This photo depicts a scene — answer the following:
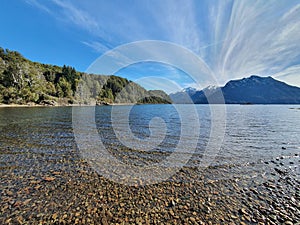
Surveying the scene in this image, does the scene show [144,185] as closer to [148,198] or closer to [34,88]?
[148,198]

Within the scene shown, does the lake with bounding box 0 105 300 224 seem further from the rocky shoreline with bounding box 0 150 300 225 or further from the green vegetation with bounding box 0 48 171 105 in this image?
the green vegetation with bounding box 0 48 171 105

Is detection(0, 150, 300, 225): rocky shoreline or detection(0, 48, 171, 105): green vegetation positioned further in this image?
detection(0, 48, 171, 105): green vegetation

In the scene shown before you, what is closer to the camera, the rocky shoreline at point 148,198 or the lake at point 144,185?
the rocky shoreline at point 148,198

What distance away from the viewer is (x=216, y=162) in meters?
9.78

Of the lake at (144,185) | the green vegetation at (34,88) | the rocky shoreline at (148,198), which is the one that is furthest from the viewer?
the green vegetation at (34,88)

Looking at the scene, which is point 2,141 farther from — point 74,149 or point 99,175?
point 99,175

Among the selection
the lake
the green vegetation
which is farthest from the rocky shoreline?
the green vegetation

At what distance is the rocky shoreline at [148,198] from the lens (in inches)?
189

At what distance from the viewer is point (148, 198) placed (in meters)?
5.89

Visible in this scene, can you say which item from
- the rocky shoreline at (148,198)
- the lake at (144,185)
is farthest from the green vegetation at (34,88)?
the rocky shoreline at (148,198)

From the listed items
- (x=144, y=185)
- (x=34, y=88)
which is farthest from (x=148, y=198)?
(x=34, y=88)

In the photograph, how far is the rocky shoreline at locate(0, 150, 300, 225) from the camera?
480 cm

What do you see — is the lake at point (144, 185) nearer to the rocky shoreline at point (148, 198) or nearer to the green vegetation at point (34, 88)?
the rocky shoreline at point (148, 198)

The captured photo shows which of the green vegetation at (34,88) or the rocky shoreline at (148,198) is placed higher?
the green vegetation at (34,88)
